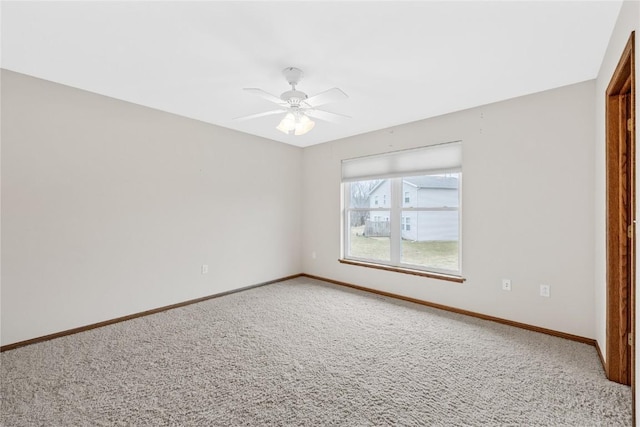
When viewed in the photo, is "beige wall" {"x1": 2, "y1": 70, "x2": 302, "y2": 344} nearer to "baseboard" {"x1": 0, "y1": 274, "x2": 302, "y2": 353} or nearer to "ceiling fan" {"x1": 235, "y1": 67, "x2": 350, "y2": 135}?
"baseboard" {"x1": 0, "y1": 274, "x2": 302, "y2": 353}

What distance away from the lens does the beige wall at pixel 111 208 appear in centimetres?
251

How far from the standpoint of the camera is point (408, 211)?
3.98 meters

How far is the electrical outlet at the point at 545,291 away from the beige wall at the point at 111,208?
353 cm

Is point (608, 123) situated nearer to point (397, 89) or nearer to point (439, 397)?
point (397, 89)

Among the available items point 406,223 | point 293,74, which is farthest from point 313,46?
point 406,223

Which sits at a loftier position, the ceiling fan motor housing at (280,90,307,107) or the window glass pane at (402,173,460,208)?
the ceiling fan motor housing at (280,90,307,107)

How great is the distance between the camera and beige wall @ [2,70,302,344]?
251cm

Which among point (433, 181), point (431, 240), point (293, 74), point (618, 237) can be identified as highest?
point (293, 74)

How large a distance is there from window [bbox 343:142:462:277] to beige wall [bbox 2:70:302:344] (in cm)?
153

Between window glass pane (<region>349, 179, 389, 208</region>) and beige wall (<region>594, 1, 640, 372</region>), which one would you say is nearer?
beige wall (<region>594, 1, 640, 372</region>)

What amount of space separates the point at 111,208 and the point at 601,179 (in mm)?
4470

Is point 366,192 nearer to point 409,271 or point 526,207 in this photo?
point 409,271

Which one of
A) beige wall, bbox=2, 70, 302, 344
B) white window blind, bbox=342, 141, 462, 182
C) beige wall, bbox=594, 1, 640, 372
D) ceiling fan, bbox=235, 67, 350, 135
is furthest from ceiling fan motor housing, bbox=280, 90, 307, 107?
beige wall, bbox=594, 1, 640, 372

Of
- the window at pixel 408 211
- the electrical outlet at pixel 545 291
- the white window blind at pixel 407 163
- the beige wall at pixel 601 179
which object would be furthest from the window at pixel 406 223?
the beige wall at pixel 601 179
